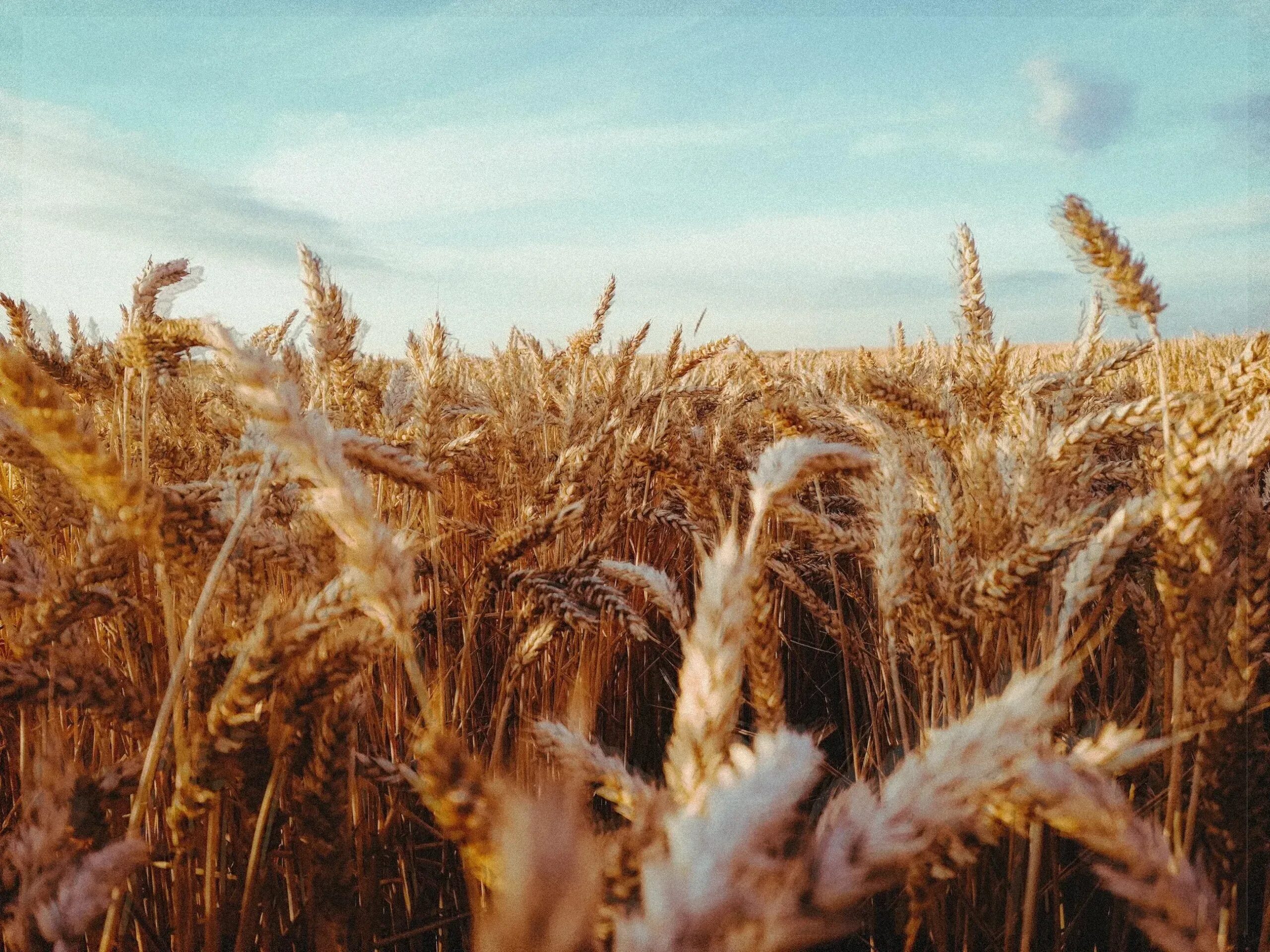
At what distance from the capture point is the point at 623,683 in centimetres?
226

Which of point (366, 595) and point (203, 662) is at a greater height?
point (366, 595)

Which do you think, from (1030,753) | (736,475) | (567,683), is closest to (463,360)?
(736,475)

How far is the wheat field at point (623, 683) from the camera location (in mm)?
499

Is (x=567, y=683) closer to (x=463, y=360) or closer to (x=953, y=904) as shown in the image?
(x=953, y=904)

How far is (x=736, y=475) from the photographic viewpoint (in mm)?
2703

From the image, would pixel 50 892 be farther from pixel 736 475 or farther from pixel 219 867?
pixel 736 475

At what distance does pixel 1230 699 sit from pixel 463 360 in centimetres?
724

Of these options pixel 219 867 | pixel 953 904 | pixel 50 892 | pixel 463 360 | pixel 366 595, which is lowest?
pixel 953 904

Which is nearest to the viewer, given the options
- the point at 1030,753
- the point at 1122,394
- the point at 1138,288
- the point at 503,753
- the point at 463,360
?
the point at 1030,753

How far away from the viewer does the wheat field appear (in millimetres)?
499

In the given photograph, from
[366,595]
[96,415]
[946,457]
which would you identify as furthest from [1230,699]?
[96,415]

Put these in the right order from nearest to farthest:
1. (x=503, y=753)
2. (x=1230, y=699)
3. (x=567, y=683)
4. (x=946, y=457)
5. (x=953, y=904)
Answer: (x=1230, y=699) → (x=953, y=904) → (x=503, y=753) → (x=567, y=683) → (x=946, y=457)

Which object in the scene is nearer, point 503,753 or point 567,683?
point 503,753

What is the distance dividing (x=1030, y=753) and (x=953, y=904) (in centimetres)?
104
